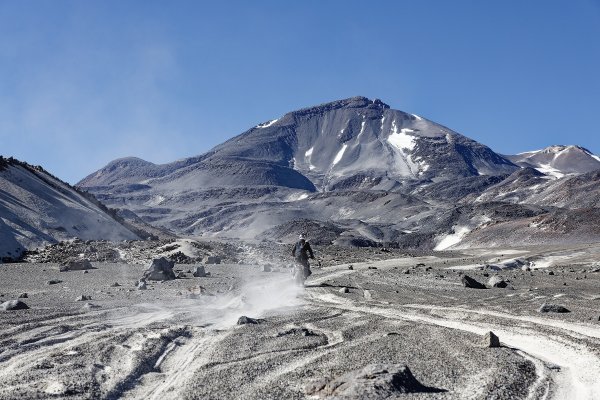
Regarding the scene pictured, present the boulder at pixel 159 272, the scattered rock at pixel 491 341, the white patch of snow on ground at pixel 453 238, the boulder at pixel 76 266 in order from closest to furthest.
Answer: the scattered rock at pixel 491 341 → the boulder at pixel 159 272 → the boulder at pixel 76 266 → the white patch of snow on ground at pixel 453 238

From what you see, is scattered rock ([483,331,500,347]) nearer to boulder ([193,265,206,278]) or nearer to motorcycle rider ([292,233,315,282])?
motorcycle rider ([292,233,315,282])

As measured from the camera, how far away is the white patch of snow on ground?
305ft

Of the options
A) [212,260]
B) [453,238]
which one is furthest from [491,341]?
[453,238]

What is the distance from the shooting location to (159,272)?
25922 millimetres

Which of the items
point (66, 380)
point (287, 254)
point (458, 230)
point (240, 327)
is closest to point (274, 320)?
point (240, 327)

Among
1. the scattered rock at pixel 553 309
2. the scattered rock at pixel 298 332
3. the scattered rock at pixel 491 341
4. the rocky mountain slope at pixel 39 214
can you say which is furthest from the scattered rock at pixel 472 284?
the rocky mountain slope at pixel 39 214

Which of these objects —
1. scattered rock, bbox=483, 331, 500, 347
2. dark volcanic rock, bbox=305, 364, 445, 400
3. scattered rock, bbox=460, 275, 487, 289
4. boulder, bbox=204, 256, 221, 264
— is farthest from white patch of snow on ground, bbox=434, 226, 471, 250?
dark volcanic rock, bbox=305, 364, 445, 400

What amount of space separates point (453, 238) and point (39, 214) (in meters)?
66.9

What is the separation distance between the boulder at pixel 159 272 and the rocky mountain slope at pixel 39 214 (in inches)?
634

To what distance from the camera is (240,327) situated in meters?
12.0

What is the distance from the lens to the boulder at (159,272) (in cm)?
2577

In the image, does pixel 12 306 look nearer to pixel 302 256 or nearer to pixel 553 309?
pixel 302 256

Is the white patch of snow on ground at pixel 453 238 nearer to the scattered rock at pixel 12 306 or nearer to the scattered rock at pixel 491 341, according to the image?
the scattered rock at pixel 12 306

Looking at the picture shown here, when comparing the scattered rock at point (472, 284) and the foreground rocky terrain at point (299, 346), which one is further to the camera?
the scattered rock at point (472, 284)
